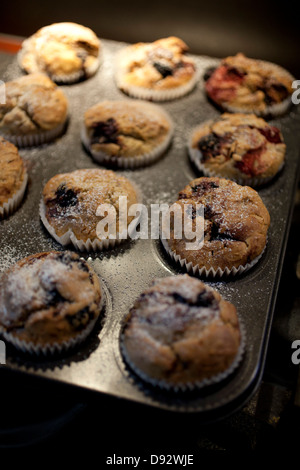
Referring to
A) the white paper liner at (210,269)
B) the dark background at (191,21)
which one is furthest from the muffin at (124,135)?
the dark background at (191,21)

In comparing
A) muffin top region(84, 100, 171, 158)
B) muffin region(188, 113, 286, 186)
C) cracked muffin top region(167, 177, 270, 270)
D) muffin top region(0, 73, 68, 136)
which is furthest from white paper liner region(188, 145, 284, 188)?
muffin top region(0, 73, 68, 136)

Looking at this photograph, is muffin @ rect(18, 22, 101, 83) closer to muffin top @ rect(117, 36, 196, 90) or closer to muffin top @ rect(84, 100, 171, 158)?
muffin top @ rect(117, 36, 196, 90)

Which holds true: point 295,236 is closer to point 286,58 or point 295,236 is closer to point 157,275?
point 157,275

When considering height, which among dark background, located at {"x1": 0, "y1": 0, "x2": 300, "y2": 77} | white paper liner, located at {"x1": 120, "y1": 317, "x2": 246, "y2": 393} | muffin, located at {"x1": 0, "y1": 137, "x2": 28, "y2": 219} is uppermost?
dark background, located at {"x1": 0, "y1": 0, "x2": 300, "y2": 77}

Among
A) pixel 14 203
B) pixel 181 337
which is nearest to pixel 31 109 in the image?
pixel 14 203

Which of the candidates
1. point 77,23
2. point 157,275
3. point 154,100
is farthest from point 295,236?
point 77,23

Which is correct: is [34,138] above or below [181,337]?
above

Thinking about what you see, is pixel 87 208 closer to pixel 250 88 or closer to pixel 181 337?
pixel 181 337

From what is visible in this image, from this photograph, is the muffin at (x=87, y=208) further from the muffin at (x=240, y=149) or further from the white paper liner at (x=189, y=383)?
the white paper liner at (x=189, y=383)
